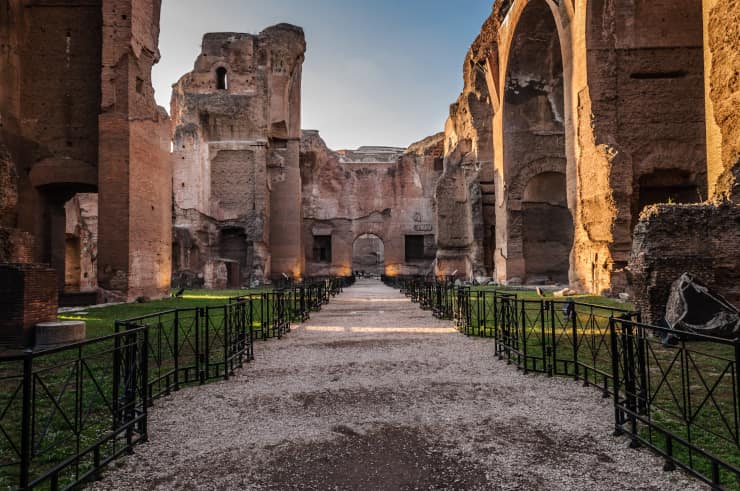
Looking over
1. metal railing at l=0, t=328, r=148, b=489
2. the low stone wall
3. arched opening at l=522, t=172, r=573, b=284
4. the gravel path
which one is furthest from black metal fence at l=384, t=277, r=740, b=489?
arched opening at l=522, t=172, r=573, b=284

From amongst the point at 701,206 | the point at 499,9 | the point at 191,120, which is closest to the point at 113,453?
the point at 701,206

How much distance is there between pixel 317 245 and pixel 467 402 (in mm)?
34399

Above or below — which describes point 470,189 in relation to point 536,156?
below

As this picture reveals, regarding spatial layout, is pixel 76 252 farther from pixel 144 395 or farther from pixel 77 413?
pixel 77 413

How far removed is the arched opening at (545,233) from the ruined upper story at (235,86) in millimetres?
15059

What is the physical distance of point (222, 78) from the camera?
91.4ft

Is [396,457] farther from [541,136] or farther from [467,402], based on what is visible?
[541,136]

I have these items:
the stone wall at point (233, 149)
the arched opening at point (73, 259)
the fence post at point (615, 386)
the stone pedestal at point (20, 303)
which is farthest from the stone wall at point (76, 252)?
the fence post at point (615, 386)

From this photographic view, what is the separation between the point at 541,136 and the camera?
20844mm

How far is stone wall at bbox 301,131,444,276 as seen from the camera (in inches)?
1428

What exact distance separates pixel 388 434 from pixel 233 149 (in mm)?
25768

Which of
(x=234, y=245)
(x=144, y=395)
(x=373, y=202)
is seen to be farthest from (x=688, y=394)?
(x=373, y=202)

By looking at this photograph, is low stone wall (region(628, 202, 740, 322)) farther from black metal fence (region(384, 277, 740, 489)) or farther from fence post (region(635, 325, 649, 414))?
fence post (region(635, 325, 649, 414))

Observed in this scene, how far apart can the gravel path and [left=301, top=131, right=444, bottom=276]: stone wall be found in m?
30.5
